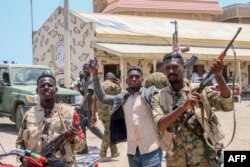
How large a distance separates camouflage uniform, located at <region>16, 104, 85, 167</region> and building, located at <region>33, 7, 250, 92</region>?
17.3 metres

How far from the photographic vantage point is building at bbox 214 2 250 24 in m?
39.9

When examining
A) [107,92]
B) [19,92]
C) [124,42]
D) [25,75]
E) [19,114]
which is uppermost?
[124,42]

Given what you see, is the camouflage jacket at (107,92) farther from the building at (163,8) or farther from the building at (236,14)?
the building at (236,14)

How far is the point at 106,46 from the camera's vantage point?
21438mm

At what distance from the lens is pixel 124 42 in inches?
910

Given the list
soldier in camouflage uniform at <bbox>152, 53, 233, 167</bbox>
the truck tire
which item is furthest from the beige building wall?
soldier in camouflage uniform at <bbox>152, 53, 233, 167</bbox>

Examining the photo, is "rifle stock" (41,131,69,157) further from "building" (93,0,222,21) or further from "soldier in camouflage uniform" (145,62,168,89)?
"building" (93,0,222,21)

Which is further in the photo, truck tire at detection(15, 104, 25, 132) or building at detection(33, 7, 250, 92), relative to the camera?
building at detection(33, 7, 250, 92)

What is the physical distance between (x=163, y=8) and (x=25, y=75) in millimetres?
23425

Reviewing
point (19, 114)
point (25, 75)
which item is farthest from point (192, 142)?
point (25, 75)

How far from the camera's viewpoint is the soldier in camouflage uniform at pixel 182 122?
9.74ft

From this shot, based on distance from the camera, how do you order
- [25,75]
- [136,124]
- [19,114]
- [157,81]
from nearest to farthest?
1. [136,124]
2. [157,81]
3. [19,114]
4. [25,75]

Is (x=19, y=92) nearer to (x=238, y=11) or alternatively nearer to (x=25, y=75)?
(x=25, y=75)

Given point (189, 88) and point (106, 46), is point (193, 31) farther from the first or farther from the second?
point (189, 88)
